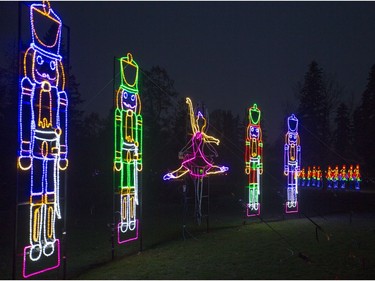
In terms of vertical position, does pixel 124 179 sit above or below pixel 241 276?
above

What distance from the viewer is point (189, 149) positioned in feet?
44.3

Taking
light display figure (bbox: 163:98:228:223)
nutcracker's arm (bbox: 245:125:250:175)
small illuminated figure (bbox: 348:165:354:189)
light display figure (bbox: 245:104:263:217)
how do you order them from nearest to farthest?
light display figure (bbox: 163:98:228:223), nutcracker's arm (bbox: 245:125:250:175), light display figure (bbox: 245:104:263:217), small illuminated figure (bbox: 348:165:354:189)

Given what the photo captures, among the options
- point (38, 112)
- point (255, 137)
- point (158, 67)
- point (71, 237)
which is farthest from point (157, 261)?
point (158, 67)

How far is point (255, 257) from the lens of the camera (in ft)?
29.2

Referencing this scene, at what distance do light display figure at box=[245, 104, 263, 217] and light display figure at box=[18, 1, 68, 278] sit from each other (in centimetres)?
903

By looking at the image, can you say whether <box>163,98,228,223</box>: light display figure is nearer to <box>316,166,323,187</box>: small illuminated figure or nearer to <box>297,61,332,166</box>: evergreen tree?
<box>297,61,332,166</box>: evergreen tree

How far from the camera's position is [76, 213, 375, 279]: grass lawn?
751 centimetres

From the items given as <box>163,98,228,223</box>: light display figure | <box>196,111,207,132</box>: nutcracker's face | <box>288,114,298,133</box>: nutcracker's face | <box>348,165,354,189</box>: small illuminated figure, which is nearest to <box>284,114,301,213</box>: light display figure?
<box>288,114,298,133</box>: nutcracker's face

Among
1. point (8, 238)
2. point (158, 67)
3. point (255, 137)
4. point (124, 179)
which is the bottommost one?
point (8, 238)

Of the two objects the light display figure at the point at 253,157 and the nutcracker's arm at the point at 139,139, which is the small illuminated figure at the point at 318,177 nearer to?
the light display figure at the point at 253,157

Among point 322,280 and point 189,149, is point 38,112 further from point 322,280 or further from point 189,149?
point 189,149

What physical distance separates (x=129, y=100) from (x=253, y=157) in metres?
7.18

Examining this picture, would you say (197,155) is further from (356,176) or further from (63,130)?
(356,176)

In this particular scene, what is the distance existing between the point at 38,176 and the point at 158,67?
15.2 metres
